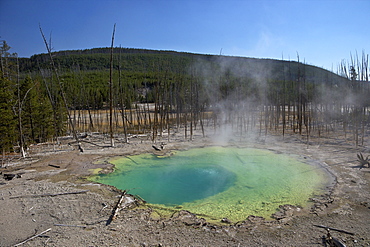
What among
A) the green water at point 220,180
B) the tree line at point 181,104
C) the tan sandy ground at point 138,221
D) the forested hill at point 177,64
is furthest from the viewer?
the forested hill at point 177,64

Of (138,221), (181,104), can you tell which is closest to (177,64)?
(181,104)

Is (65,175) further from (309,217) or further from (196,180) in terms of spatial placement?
(309,217)

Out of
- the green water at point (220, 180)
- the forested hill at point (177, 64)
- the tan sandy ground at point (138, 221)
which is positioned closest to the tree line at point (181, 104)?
the forested hill at point (177, 64)

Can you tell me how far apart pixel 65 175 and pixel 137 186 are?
2.71 m

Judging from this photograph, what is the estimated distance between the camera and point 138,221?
17.0 ft

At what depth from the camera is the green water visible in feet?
20.6

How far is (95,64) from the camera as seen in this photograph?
203 feet

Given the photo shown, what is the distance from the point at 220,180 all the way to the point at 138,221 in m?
3.91

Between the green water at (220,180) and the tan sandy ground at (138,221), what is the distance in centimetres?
59

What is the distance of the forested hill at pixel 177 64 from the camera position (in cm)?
3259

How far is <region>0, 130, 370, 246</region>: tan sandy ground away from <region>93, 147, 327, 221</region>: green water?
592 mm

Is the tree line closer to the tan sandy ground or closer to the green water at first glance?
the green water

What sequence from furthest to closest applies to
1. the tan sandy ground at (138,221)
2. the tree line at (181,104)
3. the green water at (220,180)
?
the tree line at (181,104) < the green water at (220,180) < the tan sandy ground at (138,221)

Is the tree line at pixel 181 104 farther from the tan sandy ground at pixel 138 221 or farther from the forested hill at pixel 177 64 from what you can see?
the tan sandy ground at pixel 138 221
